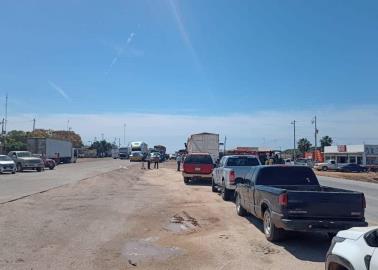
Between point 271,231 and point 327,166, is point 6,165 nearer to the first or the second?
point 271,231

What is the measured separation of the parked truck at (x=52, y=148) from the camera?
215 ft

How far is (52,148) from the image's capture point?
6906 centimetres

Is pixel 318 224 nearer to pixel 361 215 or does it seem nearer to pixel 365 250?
pixel 361 215

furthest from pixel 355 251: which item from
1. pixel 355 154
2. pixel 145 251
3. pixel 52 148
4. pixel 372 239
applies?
pixel 355 154

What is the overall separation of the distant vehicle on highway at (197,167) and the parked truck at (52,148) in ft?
101

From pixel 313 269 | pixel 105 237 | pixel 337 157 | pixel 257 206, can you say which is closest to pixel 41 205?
pixel 105 237

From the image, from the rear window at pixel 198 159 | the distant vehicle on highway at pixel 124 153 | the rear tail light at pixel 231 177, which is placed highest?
the distant vehicle on highway at pixel 124 153

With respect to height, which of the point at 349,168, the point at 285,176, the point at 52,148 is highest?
the point at 52,148

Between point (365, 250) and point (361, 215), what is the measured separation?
5.83m

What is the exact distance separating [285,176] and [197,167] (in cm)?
1817

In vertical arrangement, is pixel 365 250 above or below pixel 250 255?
above

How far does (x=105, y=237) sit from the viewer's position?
11.5 meters

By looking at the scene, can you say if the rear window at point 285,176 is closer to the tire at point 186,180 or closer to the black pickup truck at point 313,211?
the black pickup truck at point 313,211

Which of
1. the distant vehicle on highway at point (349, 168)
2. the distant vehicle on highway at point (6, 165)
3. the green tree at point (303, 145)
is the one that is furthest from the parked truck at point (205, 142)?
the green tree at point (303, 145)
